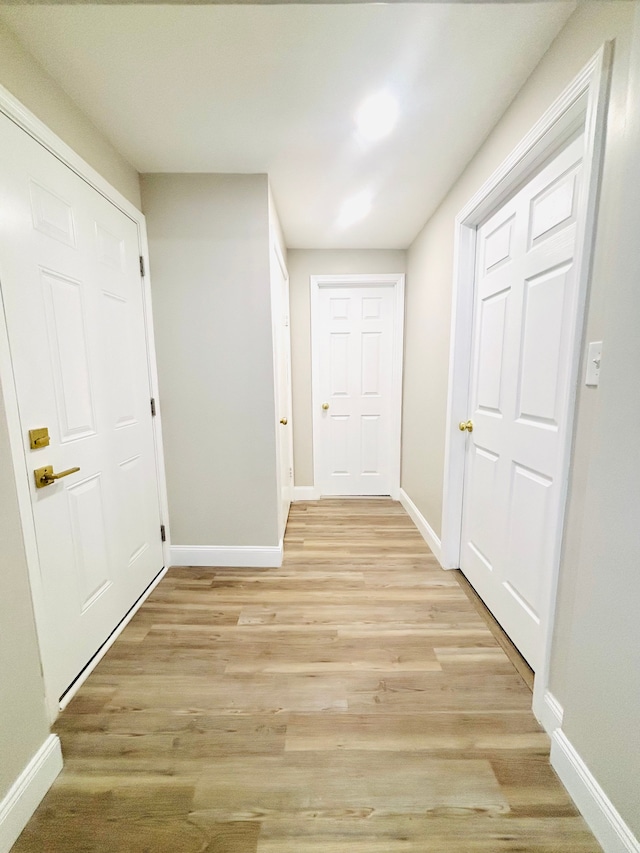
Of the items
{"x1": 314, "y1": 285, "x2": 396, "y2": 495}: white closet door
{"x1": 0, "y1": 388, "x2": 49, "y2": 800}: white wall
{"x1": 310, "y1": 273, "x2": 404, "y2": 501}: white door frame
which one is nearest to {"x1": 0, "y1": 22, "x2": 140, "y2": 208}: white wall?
{"x1": 0, "y1": 388, "x2": 49, "y2": 800}: white wall

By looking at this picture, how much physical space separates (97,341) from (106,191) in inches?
27.7

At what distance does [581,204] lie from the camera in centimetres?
93

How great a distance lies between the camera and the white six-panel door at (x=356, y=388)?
2932 mm

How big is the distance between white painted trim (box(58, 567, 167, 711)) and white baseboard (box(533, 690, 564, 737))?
5.74 ft

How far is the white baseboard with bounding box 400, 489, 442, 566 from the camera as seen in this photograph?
210 cm

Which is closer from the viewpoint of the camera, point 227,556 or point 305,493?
point 227,556

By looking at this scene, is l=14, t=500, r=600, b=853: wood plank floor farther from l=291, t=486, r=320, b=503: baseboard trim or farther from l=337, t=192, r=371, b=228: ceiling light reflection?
l=337, t=192, r=371, b=228: ceiling light reflection

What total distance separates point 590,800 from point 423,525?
1.55 meters

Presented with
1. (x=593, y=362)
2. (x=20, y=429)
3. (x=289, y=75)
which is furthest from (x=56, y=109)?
(x=593, y=362)

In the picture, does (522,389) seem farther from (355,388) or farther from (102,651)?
(102,651)

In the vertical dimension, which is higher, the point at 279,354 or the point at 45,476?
the point at 279,354

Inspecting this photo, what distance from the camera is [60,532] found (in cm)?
121

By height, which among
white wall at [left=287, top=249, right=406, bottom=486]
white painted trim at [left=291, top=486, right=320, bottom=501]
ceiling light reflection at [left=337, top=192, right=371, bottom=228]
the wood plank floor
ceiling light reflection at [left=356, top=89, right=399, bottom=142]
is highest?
ceiling light reflection at [left=337, top=192, right=371, bottom=228]

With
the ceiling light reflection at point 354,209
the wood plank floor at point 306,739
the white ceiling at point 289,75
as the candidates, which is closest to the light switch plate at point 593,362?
the white ceiling at point 289,75
